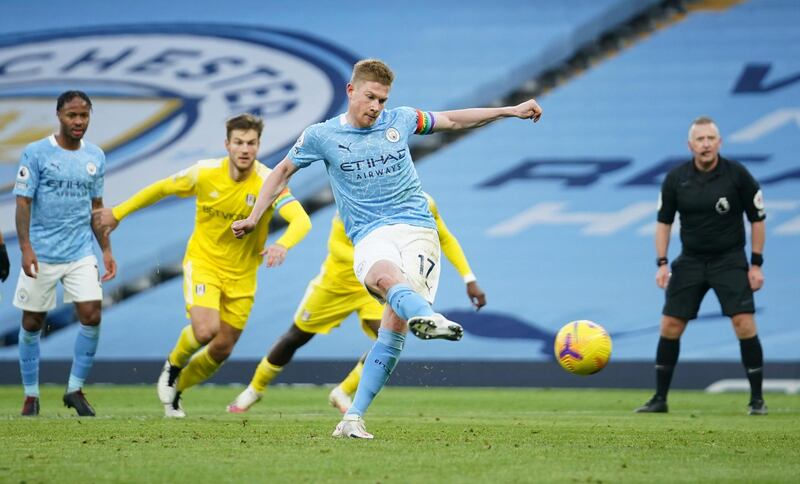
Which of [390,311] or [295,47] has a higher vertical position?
[295,47]

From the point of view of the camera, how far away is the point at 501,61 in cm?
1867

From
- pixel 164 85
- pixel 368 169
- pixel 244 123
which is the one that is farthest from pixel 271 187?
pixel 164 85

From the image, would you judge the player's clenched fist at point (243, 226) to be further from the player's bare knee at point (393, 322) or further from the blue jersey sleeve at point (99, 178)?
the blue jersey sleeve at point (99, 178)

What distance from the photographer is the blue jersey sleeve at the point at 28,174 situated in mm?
9188

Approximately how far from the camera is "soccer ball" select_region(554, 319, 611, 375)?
26.8 feet

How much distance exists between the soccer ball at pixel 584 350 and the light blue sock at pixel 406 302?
2.23 m

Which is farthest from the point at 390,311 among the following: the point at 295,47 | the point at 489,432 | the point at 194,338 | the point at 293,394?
the point at 295,47

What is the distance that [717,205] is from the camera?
10031 mm

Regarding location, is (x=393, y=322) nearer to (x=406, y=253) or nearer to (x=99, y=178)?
(x=406, y=253)

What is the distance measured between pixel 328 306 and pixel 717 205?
339 cm

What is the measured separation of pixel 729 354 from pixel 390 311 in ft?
33.2

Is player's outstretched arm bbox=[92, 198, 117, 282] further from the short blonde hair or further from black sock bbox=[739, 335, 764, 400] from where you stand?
black sock bbox=[739, 335, 764, 400]

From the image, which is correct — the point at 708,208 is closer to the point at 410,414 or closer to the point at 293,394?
the point at 410,414

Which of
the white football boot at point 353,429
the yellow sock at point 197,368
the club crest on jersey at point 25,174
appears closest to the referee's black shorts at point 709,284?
the yellow sock at point 197,368
